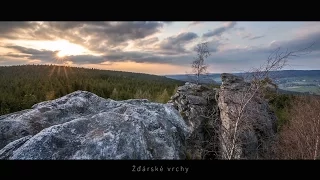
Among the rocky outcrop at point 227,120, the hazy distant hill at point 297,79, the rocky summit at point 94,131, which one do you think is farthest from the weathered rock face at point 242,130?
the hazy distant hill at point 297,79

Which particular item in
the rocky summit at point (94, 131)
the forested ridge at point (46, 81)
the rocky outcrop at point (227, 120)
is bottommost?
the rocky outcrop at point (227, 120)

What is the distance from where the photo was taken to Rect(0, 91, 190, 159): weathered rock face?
2660 mm

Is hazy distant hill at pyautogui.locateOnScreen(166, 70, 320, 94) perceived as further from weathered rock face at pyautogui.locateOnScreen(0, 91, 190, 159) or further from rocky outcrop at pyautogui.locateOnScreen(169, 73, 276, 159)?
weathered rock face at pyautogui.locateOnScreen(0, 91, 190, 159)

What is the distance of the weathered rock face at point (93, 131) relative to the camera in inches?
105

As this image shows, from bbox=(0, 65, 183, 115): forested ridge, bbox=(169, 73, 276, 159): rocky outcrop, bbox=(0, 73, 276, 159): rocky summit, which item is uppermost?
bbox=(0, 65, 183, 115): forested ridge

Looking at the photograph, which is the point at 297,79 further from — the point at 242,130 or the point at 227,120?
the point at 227,120

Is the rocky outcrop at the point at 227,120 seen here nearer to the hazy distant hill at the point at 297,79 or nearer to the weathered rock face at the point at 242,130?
the weathered rock face at the point at 242,130

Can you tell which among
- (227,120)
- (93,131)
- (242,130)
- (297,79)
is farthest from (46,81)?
(297,79)

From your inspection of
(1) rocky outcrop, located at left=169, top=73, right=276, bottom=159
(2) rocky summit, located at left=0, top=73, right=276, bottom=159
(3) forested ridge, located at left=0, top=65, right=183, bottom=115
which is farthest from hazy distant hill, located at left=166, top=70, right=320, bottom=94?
(3) forested ridge, located at left=0, top=65, right=183, bottom=115

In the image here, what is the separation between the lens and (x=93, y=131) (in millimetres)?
2801
